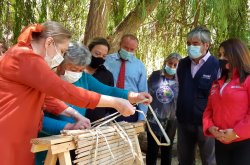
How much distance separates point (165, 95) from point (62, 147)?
2.35m

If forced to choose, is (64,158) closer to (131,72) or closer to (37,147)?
(37,147)

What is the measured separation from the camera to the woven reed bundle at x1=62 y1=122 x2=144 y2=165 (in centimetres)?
171

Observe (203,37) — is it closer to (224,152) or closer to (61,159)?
(224,152)

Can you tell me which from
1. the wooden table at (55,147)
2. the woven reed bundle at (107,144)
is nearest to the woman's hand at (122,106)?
the woven reed bundle at (107,144)

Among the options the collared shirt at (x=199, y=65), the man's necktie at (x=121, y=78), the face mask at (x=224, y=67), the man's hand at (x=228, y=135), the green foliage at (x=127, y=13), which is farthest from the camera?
the green foliage at (x=127, y=13)

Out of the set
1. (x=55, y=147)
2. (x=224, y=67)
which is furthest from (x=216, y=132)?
(x=55, y=147)

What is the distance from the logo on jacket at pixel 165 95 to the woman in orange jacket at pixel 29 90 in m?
2.05

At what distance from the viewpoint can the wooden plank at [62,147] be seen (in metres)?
1.59

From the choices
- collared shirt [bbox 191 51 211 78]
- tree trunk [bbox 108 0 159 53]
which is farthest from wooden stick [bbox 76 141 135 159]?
tree trunk [bbox 108 0 159 53]

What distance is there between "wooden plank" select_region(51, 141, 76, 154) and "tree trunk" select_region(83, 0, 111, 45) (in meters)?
2.08

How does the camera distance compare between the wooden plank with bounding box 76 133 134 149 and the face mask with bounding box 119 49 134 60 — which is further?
the face mask with bounding box 119 49 134 60

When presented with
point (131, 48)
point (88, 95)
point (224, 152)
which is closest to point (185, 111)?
point (224, 152)

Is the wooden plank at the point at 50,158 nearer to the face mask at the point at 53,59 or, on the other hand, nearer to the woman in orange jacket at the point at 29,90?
the woman in orange jacket at the point at 29,90

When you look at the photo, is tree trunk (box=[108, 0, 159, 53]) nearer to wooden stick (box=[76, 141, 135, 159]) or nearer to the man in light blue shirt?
the man in light blue shirt
